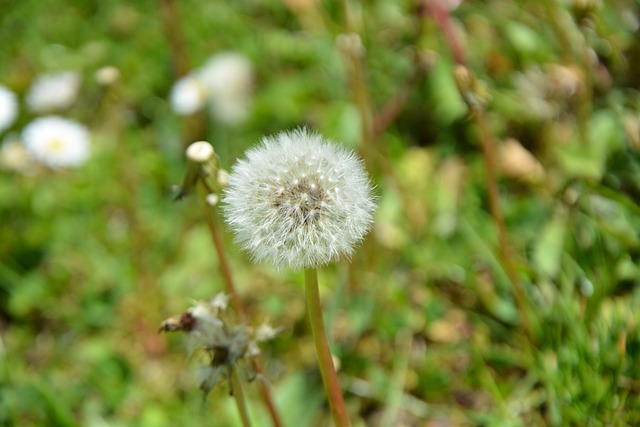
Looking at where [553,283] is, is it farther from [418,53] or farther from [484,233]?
[418,53]

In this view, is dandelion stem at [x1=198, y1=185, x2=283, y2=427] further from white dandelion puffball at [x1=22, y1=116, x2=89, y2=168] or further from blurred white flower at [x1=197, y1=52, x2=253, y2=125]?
white dandelion puffball at [x1=22, y1=116, x2=89, y2=168]

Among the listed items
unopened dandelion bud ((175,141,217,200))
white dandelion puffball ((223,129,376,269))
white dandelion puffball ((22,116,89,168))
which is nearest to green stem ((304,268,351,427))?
white dandelion puffball ((223,129,376,269))

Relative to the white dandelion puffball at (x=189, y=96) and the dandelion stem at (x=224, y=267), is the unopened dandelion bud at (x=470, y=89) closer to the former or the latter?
the dandelion stem at (x=224, y=267)

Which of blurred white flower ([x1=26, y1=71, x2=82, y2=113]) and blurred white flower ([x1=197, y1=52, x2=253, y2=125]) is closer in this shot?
blurred white flower ([x1=197, y1=52, x2=253, y2=125])

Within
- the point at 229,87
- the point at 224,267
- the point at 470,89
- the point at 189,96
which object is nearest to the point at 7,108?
the point at 189,96

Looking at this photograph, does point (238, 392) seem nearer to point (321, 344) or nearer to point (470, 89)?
point (321, 344)

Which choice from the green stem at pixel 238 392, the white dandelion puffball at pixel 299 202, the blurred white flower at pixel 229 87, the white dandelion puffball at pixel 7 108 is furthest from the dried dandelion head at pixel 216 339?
the white dandelion puffball at pixel 7 108

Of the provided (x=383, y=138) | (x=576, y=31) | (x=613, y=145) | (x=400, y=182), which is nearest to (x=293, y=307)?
(x=400, y=182)
